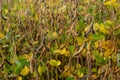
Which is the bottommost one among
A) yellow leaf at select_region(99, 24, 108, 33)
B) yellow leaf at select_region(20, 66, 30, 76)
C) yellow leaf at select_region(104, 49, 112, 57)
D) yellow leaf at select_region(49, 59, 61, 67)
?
yellow leaf at select_region(20, 66, 30, 76)

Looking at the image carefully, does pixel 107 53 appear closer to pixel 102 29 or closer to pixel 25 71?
pixel 102 29

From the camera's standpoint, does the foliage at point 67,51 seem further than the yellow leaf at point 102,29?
No

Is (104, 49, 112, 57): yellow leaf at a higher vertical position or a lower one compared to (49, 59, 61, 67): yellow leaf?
higher

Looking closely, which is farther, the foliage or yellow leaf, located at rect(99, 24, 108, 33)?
yellow leaf, located at rect(99, 24, 108, 33)

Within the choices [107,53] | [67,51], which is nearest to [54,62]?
[67,51]

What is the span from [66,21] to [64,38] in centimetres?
20

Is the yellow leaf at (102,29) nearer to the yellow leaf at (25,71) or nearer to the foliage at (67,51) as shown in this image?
the foliage at (67,51)

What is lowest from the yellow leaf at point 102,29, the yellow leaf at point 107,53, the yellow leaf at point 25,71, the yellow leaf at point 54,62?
the yellow leaf at point 25,71

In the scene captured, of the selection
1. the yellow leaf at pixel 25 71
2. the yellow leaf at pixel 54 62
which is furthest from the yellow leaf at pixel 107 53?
the yellow leaf at pixel 25 71

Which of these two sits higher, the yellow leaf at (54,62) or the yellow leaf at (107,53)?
the yellow leaf at (107,53)

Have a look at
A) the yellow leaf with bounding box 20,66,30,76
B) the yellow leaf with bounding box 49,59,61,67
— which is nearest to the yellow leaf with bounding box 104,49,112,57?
the yellow leaf with bounding box 49,59,61,67

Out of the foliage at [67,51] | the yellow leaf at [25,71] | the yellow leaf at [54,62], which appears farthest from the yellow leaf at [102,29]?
the yellow leaf at [25,71]

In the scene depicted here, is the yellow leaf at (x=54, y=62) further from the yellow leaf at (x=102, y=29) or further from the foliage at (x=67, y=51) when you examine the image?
the yellow leaf at (x=102, y=29)

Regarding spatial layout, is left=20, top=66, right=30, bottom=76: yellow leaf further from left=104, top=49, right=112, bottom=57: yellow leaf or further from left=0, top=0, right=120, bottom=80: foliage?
left=104, top=49, right=112, bottom=57: yellow leaf
